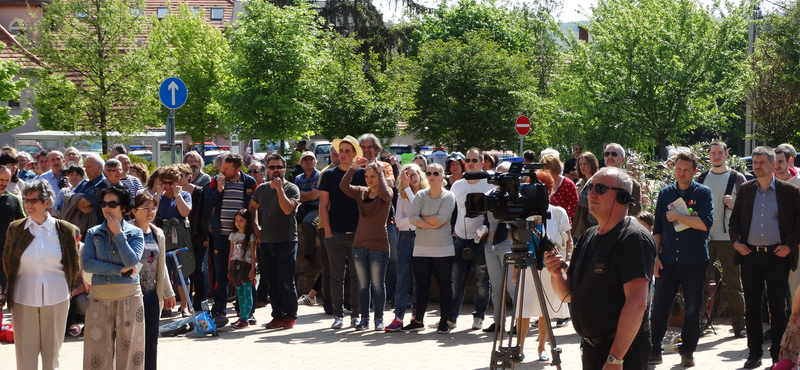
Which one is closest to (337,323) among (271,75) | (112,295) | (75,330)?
(75,330)

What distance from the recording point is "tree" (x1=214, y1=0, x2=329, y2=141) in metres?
29.7

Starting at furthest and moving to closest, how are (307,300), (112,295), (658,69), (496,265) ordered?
1. (658,69)
2. (307,300)
3. (496,265)
4. (112,295)

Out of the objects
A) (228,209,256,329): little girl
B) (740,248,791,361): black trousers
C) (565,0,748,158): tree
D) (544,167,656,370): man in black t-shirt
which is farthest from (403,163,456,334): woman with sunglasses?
(565,0,748,158): tree

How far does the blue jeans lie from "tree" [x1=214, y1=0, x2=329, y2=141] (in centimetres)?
2058

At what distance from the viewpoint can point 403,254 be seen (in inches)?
392

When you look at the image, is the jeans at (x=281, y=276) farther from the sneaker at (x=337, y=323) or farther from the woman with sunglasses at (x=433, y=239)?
the woman with sunglasses at (x=433, y=239)

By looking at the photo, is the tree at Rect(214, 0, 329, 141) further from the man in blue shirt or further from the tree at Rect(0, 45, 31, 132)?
the man in blue shirt

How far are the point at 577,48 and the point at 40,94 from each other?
18.3m

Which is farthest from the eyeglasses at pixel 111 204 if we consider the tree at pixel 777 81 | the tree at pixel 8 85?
the tree at pixel 8 85

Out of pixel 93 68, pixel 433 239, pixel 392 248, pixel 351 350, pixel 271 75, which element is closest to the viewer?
pixel 351 350

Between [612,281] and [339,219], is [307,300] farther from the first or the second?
[612,281]

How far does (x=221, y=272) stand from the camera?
1023cm

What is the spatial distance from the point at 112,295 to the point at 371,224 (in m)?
3.61

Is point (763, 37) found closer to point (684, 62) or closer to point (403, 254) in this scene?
point (684, 62)
